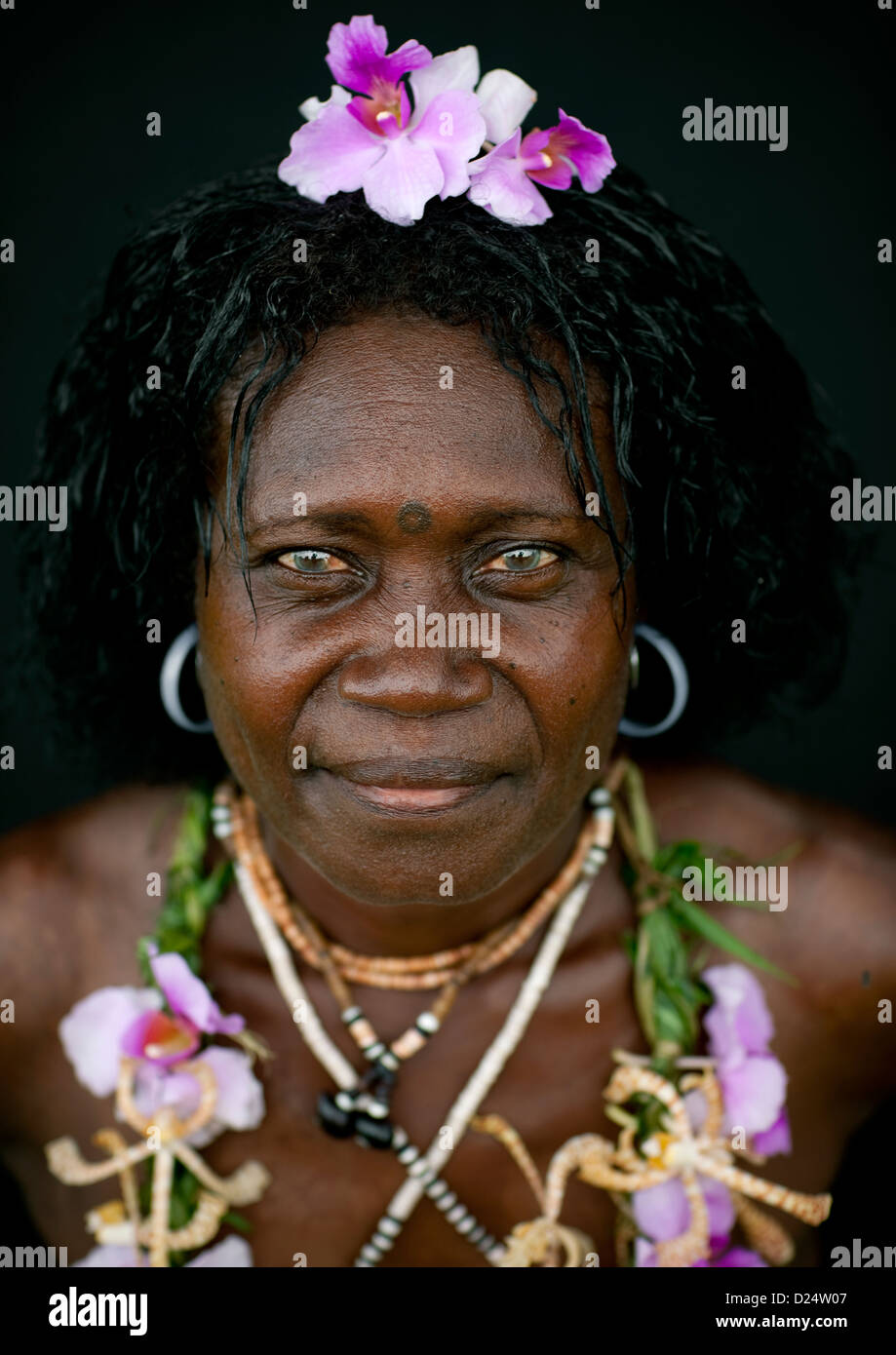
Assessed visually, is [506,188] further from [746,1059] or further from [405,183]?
[746,1059]

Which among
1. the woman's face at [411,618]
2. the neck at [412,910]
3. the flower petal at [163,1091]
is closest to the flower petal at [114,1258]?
the flower petal at [163,1091]

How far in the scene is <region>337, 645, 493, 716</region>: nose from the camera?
1.88 meters

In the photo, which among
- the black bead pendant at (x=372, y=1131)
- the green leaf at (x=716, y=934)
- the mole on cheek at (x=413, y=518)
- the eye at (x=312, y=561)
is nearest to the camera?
the mole on cheek at (x=413, y=518)

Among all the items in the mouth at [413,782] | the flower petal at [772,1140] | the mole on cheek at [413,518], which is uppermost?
the mole on cheek at [413,518]

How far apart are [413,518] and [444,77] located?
625 mm

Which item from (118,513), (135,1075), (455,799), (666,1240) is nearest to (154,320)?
(118,513)

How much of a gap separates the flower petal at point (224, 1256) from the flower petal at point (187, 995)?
35 centimetres

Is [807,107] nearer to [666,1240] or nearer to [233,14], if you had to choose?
[233,14]

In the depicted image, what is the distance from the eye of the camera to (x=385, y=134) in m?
1.94

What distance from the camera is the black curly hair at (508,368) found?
194cm

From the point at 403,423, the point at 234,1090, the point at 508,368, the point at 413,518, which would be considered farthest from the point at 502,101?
the point at 234,1090

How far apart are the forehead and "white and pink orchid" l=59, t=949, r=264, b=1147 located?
90 centimetres

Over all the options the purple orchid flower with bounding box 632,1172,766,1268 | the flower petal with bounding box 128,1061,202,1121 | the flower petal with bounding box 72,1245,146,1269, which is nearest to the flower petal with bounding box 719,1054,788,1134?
the purple orchid flower with bounding box 632,1172,766,1268

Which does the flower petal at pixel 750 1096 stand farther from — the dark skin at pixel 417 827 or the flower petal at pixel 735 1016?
the dark skin at pixel 417 827
